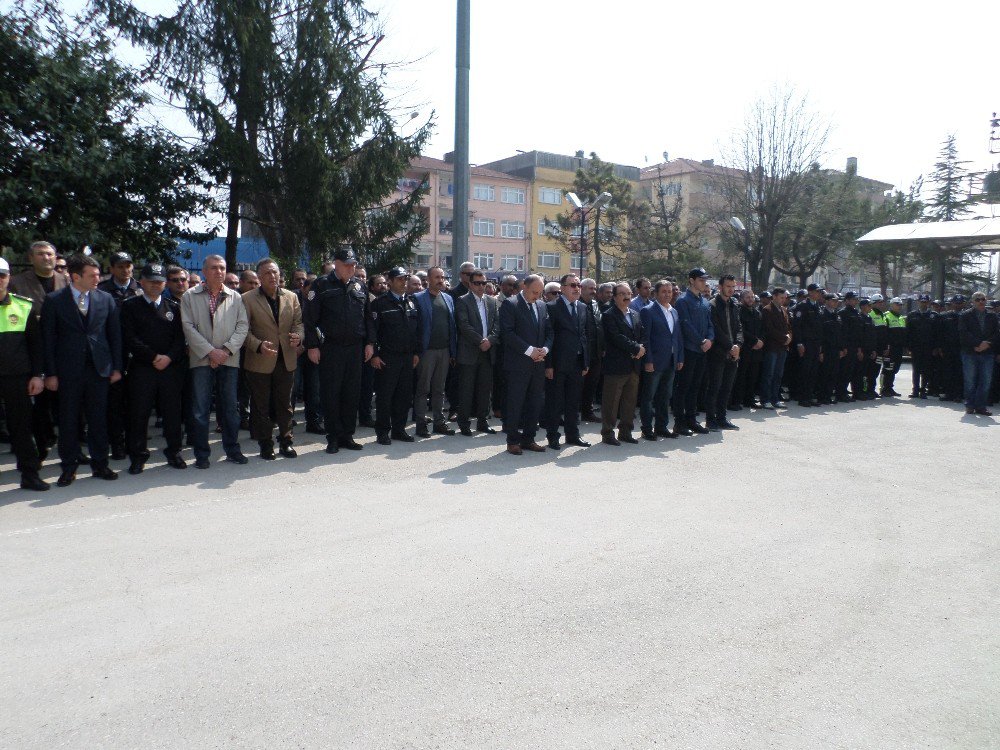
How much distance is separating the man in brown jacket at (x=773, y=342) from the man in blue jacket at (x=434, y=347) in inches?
247

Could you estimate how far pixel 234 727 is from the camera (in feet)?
9.80

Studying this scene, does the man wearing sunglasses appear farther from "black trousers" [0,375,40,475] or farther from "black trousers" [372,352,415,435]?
"black trousers" [0,375,40,475]

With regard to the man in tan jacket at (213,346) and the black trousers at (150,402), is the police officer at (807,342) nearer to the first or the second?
the man in tan jacket at (213,346)

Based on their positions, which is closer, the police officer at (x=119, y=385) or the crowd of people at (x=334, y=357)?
the crowd of people at (x=334, y=357)

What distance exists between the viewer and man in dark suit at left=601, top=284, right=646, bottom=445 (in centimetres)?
917

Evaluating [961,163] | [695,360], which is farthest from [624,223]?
[695,360]

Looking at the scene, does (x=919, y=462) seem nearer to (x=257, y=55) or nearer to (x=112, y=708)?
(x=112, y=708)

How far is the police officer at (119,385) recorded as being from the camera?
7.60 meters

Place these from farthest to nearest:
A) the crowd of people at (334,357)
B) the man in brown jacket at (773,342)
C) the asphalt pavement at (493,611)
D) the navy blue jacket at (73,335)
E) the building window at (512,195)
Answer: the building window at (512,195), the man in brown jacket at (773,342), the crowd of people at (334,357), the navy blue jacket at (73,335), the asphalt pavement at (493,611)

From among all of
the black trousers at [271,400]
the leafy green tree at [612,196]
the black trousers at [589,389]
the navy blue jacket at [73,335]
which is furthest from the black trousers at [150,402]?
the leafy green tree at [612,196]

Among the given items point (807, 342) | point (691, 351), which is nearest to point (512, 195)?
point (807, 342)

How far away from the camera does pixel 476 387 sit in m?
9.96

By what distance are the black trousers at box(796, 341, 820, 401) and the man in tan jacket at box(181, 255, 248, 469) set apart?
33.0 ft

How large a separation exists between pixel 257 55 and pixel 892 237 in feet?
61.3
